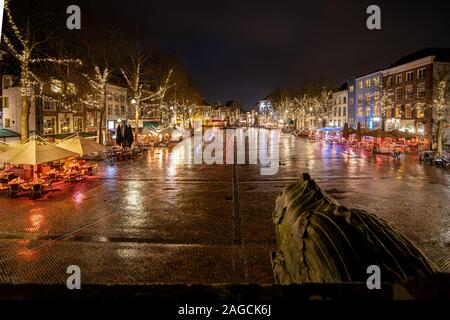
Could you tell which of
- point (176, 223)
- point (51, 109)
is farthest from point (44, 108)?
point (176, 223)

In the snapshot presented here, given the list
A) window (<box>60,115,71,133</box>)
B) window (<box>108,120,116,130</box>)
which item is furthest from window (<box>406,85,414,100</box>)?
window (<box>60,115,71,133</box>)

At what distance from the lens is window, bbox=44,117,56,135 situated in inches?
1799

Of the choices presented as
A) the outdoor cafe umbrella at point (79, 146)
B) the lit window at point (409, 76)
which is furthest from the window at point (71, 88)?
the lit window at point (409, 76)

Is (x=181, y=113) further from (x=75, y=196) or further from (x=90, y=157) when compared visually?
(x=75, y=196)

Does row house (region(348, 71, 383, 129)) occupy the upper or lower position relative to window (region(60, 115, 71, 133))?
upper

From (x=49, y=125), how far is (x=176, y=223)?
4025 cm

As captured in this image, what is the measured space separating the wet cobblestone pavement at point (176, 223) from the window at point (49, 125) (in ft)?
91.3

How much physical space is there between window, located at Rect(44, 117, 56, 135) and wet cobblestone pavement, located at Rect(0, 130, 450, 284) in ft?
91.3

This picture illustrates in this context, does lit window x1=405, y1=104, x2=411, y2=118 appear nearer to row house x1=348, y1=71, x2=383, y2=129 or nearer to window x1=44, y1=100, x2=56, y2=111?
row house x1=348, y1=71, x2=383, y2=129

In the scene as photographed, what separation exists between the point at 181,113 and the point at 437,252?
250 ft

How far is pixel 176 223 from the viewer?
1173cm

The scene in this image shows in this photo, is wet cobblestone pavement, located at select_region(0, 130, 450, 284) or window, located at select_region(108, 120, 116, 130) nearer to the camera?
wet cobblestone pavement, located at select_region(0, 130, 450, 284)

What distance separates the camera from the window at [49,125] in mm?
45688

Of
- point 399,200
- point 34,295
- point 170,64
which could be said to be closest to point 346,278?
point 34,295
